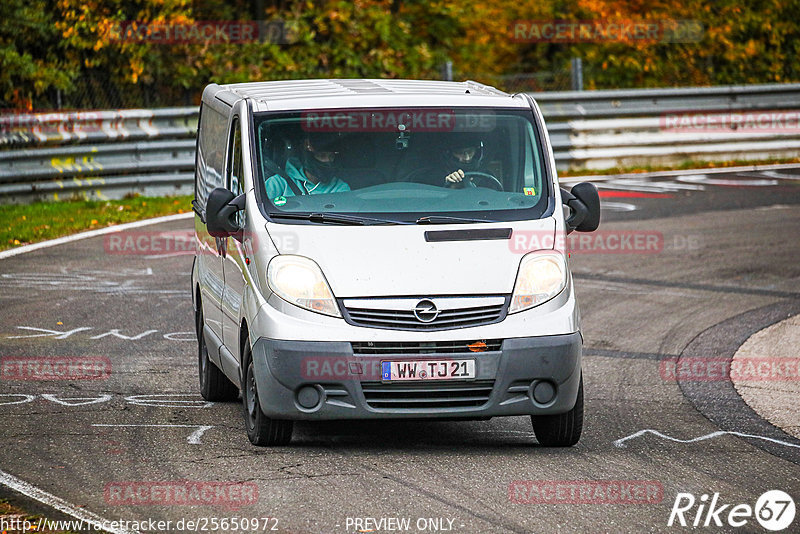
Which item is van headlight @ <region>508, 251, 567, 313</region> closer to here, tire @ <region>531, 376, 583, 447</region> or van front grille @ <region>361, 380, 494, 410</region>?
van front grille @ <region>361, 380, 494, 410</region>

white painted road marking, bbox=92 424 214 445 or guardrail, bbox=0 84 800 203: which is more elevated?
white painted road marking, bbox=92 424 214 445

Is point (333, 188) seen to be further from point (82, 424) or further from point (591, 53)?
point (591, 53)

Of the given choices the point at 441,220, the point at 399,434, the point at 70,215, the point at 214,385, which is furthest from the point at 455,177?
the point at 70,215

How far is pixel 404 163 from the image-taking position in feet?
26.0

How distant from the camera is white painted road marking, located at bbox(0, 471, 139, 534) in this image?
5.90m

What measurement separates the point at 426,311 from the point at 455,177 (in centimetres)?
110

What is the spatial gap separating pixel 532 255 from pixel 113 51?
57.6ft

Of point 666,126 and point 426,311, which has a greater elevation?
point 426,311

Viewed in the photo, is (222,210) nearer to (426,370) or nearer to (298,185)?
(298,185)

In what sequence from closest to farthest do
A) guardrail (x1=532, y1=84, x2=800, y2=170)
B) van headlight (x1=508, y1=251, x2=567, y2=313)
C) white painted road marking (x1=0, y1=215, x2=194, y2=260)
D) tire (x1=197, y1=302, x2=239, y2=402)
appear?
1. van headlight (x1=508, y1=251, x2=567, y2=313)
2. tire (x1=197, y1=302, x2=239, y2=402)
3. white painted road marking (x1=0, y1=215, x2=194, y2=260)
4. guardrail (x1=532, y1=84, x2=800, y2=170)

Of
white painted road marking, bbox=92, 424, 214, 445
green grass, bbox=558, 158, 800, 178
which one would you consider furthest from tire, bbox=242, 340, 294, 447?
green grass, bbox=558, 158, 800, 178

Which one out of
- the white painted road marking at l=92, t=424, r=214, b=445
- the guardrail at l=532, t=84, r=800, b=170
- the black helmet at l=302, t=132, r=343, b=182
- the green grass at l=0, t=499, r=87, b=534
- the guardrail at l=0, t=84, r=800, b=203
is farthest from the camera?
the guardrail at l=532, t=84, r=800, b=170

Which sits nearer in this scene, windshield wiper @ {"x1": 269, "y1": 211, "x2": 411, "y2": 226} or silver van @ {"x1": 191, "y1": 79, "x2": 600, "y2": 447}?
silver van @ {"x1": 191, "y1": 79, "x2": 600, "y2": 447}

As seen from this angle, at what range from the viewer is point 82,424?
805 cm
